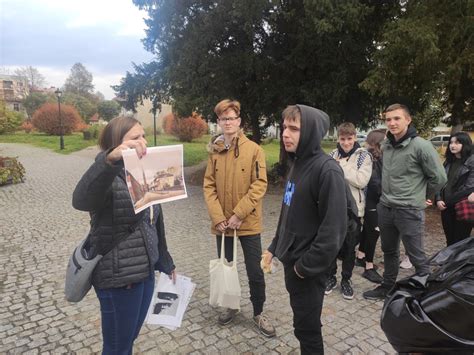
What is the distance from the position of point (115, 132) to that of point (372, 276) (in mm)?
4015

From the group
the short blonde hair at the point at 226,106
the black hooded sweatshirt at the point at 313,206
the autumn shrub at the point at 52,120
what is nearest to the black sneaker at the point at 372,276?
the black hooded sweatshirt at the point at 313,206

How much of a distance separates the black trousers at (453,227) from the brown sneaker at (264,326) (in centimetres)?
308

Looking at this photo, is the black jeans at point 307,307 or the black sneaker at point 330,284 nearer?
the black jeans at point 307,307

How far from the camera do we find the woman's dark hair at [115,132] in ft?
6.77

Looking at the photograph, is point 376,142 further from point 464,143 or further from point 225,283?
point 225,283

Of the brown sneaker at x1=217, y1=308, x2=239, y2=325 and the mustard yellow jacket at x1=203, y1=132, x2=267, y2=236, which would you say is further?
the brown sneaker at x1=217, y1=308, x2=239, y2=325

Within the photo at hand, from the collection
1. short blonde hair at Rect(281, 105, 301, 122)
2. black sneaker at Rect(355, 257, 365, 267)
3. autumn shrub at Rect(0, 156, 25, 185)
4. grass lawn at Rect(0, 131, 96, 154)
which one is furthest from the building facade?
short blonde hair at Rect(281, 105, 301, 122)

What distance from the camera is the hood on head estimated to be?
224 centimetres

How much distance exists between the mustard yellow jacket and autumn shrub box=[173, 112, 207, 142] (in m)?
30.6

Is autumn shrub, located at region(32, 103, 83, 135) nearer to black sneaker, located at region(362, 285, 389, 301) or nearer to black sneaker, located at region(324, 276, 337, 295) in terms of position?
black sneaker, located at region(324, 276, 337, 295)

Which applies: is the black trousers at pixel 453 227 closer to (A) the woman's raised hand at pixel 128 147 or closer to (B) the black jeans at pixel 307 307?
(B) the black jeans at pixel 307 307

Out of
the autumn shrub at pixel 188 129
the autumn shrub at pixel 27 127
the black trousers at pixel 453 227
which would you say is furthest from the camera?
the autumn shrub at pixel 27 127

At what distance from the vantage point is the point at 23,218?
27.2ft

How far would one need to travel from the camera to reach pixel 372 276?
472 cm
